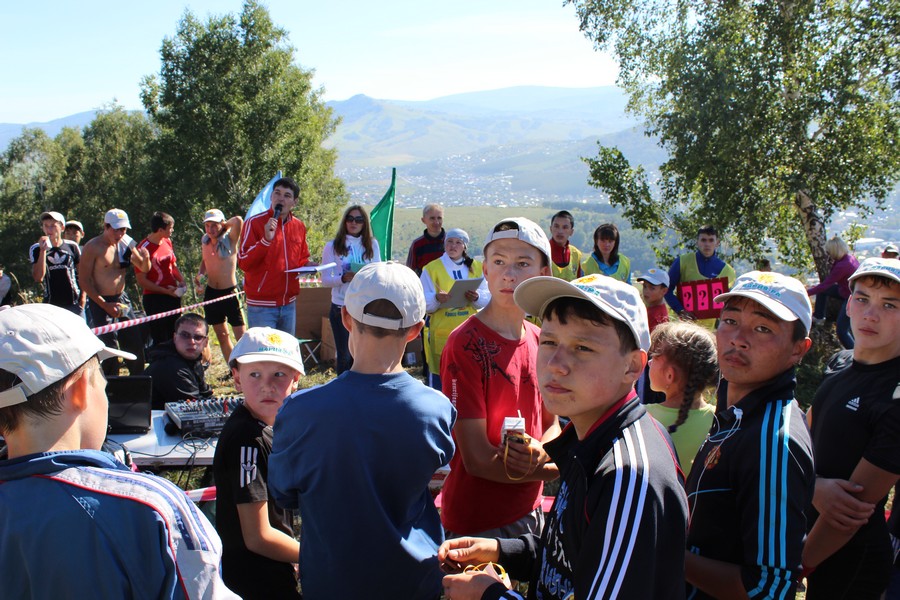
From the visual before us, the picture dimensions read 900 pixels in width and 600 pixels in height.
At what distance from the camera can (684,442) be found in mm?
2816

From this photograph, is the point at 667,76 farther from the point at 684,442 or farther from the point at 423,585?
the point at 423,585

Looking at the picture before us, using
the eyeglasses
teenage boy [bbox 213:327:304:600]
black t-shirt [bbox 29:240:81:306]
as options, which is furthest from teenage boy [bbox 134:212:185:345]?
teenage boy [bbox 213:327:304:600]

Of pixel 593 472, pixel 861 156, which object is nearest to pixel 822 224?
pixel 861 156

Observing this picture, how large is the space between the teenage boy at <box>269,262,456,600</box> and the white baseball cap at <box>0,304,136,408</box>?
0.78 metres

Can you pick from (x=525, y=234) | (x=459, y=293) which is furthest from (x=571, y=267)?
(x=525, y=234)

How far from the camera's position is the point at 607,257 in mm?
7523

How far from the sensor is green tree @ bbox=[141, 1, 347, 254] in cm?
3841

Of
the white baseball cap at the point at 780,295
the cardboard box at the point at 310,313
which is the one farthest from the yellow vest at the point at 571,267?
the white baseball cap at the point at 780,295

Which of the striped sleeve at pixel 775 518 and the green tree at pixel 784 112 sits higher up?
the green tree at pixel 784 112

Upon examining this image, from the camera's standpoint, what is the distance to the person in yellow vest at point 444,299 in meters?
6.12

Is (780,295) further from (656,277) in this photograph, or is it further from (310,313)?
(310,313)

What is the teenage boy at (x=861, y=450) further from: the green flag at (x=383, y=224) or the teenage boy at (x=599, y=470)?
the green flag at (x=383, y=224)

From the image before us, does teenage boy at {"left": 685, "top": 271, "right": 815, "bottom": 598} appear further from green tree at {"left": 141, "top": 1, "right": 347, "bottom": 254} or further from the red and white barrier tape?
green tree at {"left": 141, "top": 1, "right": 347, "bottom": 254}

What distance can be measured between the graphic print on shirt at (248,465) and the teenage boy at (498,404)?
A: 0.83 m
